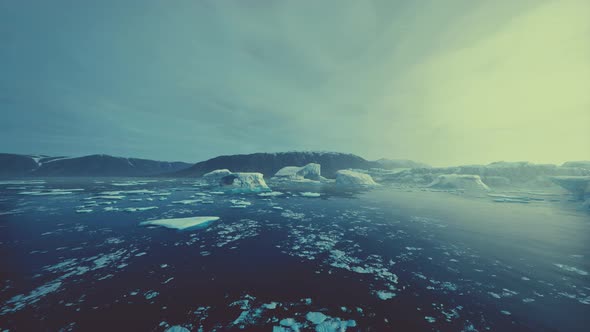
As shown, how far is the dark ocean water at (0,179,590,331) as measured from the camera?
443 centimetres

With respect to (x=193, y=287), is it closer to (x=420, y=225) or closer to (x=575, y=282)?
(x=575, y=282)

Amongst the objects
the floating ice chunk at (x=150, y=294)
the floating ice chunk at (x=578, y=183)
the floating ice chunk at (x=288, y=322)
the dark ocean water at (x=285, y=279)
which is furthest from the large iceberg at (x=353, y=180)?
the floating ice chunk at (x=150, y=294)

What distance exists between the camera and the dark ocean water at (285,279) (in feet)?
14.5

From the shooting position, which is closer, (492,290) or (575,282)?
(492,290)

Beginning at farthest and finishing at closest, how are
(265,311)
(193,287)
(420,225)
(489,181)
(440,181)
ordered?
1. (489,181)
2. (440,181)
3. (420,225)
4. (193,287)
5. (265,311)

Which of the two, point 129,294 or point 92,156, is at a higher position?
point 92,156

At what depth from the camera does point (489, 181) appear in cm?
5878

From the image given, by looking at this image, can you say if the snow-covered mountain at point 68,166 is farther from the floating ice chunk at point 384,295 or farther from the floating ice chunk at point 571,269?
the floating ice chunk at point 571,269

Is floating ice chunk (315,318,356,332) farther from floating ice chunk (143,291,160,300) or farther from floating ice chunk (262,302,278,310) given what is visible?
floating ice chunk (143,291,160,300)

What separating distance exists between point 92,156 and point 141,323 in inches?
9716

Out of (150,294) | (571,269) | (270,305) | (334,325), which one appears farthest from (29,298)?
(571,269)

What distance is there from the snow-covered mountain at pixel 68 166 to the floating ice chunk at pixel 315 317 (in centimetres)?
20053

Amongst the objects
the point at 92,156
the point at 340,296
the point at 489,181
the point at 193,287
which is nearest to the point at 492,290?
the point at 340,296

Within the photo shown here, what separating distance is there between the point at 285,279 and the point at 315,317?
177 centimetres
